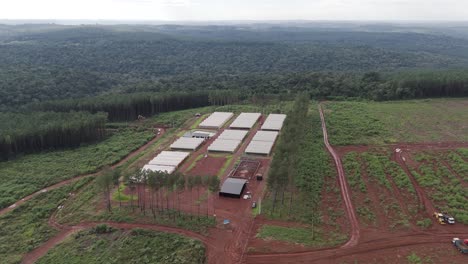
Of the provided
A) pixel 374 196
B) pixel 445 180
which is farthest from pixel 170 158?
pixel 445 180

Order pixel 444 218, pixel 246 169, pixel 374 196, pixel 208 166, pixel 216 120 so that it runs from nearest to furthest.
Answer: pixel 444 218 < pixel 374 196 < pixel 246 169 < pixel 208 166 < pixel 216 120

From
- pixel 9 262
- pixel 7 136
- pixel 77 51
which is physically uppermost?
pixel 77 51

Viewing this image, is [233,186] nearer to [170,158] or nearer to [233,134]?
[170,158]

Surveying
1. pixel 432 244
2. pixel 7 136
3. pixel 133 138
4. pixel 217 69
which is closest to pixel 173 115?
pixel 133 138

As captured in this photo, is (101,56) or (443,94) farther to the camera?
(101,56)

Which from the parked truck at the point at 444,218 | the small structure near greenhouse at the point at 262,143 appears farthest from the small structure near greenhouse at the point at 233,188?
the parked truck at the point at 444,218

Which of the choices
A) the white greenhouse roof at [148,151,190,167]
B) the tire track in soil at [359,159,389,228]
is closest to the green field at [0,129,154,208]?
the white greenhouse roof at [148,151,190,167]

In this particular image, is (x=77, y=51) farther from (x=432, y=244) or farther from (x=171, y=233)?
(x=432, y=244)
